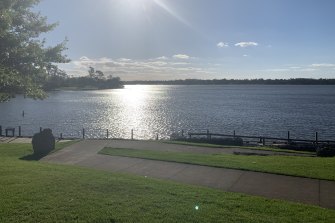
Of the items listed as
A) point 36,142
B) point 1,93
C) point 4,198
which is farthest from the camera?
point 36,142

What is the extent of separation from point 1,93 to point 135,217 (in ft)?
29.2

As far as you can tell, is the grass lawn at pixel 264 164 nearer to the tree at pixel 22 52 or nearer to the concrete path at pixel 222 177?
the concrete path at pixel 222 177

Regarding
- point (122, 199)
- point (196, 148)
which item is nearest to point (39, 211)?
point (122, 199)

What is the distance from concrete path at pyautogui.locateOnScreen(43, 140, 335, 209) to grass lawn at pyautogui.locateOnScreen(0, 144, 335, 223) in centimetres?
111

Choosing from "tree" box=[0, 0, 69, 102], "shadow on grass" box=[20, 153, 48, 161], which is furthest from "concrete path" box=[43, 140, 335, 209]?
"tree" box=[0, 0, 69, 102]

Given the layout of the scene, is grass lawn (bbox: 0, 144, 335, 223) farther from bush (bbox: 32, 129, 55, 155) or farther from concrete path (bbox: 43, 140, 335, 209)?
bush (bbox: 32, 129, 55, 155)

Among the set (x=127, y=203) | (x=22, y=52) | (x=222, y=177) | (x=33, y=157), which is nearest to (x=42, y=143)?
(x=33, y=157)

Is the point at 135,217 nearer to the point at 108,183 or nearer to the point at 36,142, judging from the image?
the point at 108,183

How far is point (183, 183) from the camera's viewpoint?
37.8 ft

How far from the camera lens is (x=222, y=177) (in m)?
12.3

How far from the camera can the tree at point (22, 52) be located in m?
12.7

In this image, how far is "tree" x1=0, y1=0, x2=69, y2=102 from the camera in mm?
12656

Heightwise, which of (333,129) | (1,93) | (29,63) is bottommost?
(333,129)

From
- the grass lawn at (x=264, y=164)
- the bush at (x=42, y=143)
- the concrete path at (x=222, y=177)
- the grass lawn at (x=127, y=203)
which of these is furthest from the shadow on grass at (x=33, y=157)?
the grass lawn at (x=127, y=203)
